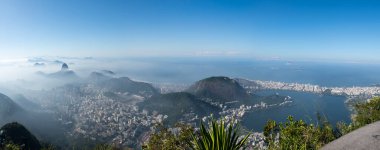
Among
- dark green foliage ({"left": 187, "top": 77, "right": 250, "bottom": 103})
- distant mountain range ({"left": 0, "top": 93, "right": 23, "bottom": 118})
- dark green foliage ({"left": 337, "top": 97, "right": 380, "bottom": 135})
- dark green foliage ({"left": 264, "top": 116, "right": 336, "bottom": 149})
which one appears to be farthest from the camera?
dark green foliage ({"left": 187, "top": 77, "right": 250, "bottom": 103})

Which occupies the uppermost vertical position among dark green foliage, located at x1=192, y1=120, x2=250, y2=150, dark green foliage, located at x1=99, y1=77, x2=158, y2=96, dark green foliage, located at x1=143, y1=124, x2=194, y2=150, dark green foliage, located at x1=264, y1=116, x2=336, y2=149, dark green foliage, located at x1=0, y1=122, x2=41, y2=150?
dark green foliage, located at x1=192, y1=120, x2=250, y2=150

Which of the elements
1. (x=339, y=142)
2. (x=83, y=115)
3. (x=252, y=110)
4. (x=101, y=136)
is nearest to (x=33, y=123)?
(x=83, y=115)

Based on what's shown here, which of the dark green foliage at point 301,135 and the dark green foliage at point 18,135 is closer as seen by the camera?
the dark green foliage at point 301,135

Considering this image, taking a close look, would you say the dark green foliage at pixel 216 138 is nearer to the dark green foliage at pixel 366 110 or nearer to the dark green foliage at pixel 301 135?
the dark green foliage at pixel 301 135

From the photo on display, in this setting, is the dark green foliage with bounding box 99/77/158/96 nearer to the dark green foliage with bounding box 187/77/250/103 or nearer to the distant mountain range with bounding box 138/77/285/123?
the distant mountain range with bounding box 138/77/285/123

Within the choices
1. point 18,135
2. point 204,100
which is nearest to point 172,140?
point 18,135

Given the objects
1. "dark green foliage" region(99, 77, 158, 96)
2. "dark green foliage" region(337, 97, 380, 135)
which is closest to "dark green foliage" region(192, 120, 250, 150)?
"dark green foliage" region(337, 97, 380, 135)

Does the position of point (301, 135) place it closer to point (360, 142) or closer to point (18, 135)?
point (360, 142)

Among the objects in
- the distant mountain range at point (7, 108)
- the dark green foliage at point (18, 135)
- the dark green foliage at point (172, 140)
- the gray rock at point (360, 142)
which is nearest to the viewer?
the gray rock at point (360, 142)

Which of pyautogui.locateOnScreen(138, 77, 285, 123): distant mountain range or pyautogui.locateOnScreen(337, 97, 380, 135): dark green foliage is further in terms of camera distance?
pyautogui.locateOnScreen(138, 77, 285, 123): distant mountain range

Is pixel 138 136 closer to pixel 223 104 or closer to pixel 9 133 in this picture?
pixel 9 133

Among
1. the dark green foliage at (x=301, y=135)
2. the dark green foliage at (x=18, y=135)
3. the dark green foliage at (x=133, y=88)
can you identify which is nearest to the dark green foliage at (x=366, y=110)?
the dark green foliage at (x=301, y=135)
